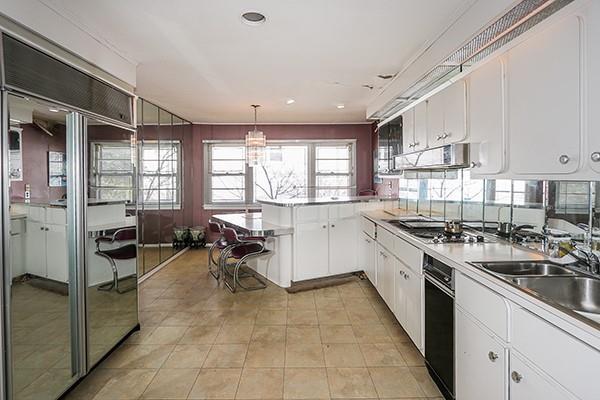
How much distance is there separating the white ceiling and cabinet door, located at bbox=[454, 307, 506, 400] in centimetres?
204

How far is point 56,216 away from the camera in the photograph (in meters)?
2.15

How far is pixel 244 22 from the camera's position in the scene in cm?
255

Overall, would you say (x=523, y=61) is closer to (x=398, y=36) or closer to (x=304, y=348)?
(x=398, y=36)

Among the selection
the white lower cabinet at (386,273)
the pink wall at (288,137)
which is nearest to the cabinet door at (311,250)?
the white lower cabinet at (386,273)

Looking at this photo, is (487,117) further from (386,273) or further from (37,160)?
(37,160)

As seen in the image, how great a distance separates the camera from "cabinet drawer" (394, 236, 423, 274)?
2.49 meters

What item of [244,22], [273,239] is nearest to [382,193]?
[273,239]

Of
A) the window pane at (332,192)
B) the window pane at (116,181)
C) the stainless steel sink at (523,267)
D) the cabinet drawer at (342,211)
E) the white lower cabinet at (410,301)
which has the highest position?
the window pane at (116,181)

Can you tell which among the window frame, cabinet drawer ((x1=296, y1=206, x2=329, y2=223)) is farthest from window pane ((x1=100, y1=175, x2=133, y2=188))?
the window frame

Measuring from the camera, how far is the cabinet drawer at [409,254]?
2.49 m

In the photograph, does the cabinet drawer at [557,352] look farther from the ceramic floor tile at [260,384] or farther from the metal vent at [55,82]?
the metal vent at [55,82]

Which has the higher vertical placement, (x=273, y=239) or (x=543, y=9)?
(x=543, y=9)

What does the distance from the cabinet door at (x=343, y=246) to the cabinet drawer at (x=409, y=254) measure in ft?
5.31

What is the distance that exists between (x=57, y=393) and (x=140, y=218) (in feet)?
10.3
